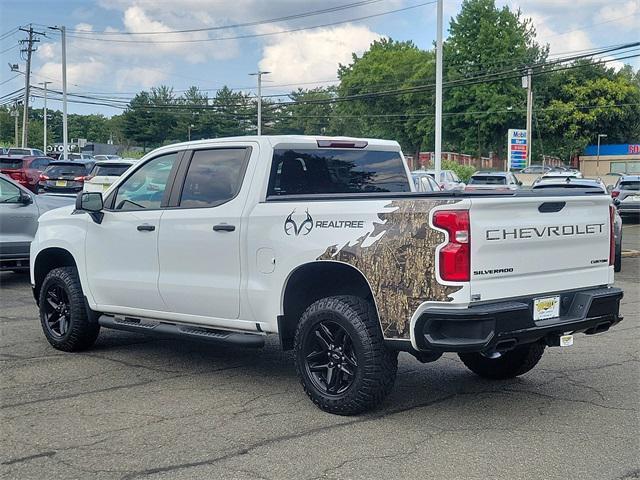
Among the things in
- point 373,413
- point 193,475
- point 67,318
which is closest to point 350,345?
point 373,413

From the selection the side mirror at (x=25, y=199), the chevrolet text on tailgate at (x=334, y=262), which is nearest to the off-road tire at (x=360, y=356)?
the chevrolet text on tailgate at (x=334, y=262)

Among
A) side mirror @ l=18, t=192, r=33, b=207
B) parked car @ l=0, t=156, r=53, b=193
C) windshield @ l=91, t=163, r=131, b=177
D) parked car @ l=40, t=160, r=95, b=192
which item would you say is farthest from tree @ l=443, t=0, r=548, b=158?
side mirror @ l=18, t=192, r=33, b=207

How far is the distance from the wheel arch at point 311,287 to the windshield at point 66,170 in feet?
64.2

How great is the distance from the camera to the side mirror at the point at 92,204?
7.10 m

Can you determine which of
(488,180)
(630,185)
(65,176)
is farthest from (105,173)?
(630,185)

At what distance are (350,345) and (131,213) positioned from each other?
2555mm

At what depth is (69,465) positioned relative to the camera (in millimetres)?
4621

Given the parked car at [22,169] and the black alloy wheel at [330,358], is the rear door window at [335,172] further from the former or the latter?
the parked car at [22,169]

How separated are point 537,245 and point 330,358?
1.62 meters

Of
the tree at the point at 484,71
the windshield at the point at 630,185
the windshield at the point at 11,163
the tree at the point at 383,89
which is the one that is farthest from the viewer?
the tree at the point at 383,89

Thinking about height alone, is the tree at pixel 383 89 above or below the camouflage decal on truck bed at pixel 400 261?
above

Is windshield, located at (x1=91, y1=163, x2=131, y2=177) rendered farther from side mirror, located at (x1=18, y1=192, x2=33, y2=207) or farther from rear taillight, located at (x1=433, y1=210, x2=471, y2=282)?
rear taillight, located at (x1=433, y1=210, x2=471, y2=282)

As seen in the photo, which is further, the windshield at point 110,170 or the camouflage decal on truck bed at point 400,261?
the windshield at point 110,170

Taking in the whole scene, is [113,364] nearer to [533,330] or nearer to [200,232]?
[200,232]
